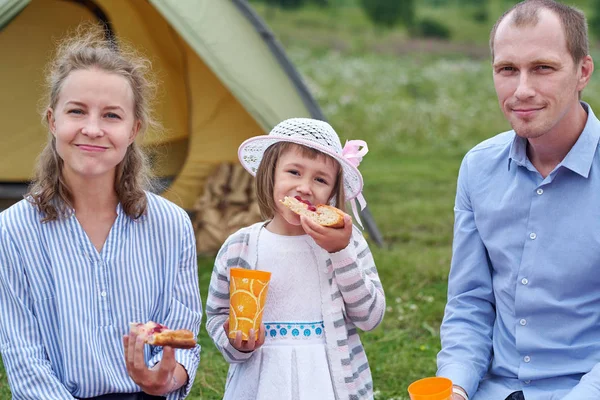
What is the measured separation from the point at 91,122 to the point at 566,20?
4.57ft

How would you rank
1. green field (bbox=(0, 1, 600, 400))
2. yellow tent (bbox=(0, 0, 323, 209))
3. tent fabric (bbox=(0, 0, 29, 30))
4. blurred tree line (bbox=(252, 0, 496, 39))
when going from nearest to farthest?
green field (bbox=(0, 1, 600, 400)), tent fabric (bbox=(0, 0, 29, 30)), yellow tent (bbox=(0, 0, 323, 209)), blurred tree line (bbox=(252, 0, 496, 39))

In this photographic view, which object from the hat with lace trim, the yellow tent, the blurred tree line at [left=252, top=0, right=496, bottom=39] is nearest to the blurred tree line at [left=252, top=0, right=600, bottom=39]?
the blurred tree line at [left=252, top=0, right=496, bottom=39]

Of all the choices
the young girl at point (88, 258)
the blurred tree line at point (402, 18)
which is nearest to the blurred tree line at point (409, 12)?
the blurred tree line at point (402, 18)

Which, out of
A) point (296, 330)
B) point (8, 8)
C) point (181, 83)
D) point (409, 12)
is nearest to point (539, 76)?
point (296, 330)

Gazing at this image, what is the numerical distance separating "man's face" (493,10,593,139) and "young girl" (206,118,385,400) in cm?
54

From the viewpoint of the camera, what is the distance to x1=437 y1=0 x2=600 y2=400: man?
101 inches

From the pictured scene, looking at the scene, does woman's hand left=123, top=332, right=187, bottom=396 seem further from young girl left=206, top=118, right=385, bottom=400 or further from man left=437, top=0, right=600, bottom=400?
man left=437, top=0, right=600, bottom=400

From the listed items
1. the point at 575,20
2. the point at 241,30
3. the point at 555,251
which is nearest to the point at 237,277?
the point at 555,251

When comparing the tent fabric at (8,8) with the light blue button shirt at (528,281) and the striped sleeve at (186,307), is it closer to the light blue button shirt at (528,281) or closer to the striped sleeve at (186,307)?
the striped sleeve at (186,307)

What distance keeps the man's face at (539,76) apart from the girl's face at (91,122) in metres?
1.13

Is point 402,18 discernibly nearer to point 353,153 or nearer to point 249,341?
point 353,153

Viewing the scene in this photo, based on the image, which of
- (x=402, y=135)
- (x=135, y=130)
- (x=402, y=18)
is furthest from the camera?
(x=402, y=18)

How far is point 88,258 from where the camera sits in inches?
103

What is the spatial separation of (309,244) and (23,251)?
857mm
